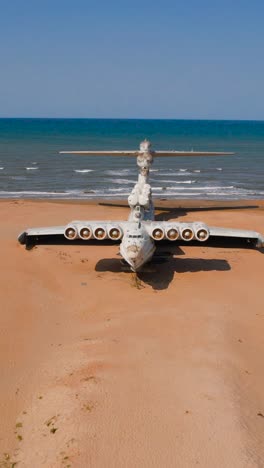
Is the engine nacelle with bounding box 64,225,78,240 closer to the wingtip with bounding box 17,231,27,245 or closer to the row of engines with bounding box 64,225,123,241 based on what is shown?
the row of engines with bounding box 64,225,123,241

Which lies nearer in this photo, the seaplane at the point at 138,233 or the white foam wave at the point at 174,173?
the seaplane at the point at 138,233

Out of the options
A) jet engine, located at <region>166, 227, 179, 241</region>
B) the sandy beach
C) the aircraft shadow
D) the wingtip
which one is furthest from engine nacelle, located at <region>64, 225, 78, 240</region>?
the wingtip

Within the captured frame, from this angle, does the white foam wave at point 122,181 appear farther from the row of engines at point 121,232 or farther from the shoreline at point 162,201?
the row of engines at point 121,232

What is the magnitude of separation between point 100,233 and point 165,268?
139 inches

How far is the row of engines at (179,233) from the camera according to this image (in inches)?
746

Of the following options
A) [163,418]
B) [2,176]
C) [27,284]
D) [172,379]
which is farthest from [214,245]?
[2,176]

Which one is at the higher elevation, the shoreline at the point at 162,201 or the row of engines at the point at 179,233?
the row of engines at the point at 179,233

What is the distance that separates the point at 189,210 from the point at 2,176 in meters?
23.7

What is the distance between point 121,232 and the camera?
19.0 m

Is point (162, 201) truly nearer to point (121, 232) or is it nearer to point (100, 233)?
→ point (121, 232)

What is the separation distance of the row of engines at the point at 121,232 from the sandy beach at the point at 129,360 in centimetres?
177

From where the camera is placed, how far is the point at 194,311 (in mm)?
16344

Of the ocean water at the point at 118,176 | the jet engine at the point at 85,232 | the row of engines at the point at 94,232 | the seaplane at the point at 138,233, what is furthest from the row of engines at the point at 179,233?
the ocean water at the point at 118,176

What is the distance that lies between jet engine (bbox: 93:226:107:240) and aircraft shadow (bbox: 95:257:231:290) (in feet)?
5.67
